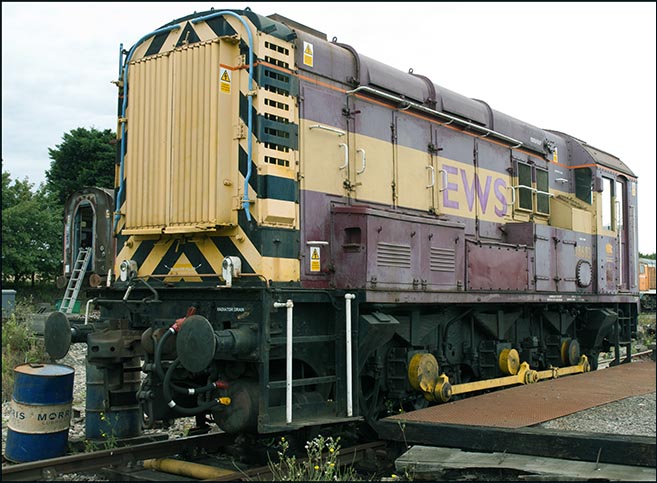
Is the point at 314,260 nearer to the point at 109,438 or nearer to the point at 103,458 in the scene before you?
the point at 103,458

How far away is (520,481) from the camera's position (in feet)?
16.7

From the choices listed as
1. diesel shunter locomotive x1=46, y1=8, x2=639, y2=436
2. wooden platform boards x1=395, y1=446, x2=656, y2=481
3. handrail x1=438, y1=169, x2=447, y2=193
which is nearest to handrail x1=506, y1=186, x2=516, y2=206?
diesel shunter locomotive x1=46, y1=8, x2=639, y2=436

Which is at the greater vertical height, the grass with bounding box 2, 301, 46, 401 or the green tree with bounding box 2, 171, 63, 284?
the green tree with bounding box 2, 171, 63, 284

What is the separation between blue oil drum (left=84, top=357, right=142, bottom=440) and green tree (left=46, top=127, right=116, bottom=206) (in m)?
A: 18.6

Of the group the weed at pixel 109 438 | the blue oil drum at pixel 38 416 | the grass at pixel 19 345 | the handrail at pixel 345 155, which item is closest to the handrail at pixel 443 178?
the handrail at pixel 345 155

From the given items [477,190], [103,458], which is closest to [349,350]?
[103,458]

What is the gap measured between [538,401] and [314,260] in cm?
291

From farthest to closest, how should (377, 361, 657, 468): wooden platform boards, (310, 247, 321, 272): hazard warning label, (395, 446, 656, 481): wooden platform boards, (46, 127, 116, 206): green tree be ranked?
(46, 127, 116, 206): green tree < (310, 247, 321, 272): hazard warning label < (377, 361, 657, 468): wooden platform boards < (395, 446, 656, 481): wooden platform boards

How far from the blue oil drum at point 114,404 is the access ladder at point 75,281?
28.4 ft

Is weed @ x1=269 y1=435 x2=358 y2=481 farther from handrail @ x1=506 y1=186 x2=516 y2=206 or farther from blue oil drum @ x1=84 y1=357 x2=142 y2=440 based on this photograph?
handrail @ x1=506 y1=186 x2=516 y2=206

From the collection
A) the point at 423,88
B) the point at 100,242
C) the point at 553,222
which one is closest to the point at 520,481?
the point at 423,88

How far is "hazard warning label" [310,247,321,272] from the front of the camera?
6.68 metres

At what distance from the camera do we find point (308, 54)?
6965 mm

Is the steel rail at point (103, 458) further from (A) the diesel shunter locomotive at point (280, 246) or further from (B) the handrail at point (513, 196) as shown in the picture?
(B) the handrail at point (513, 196)
